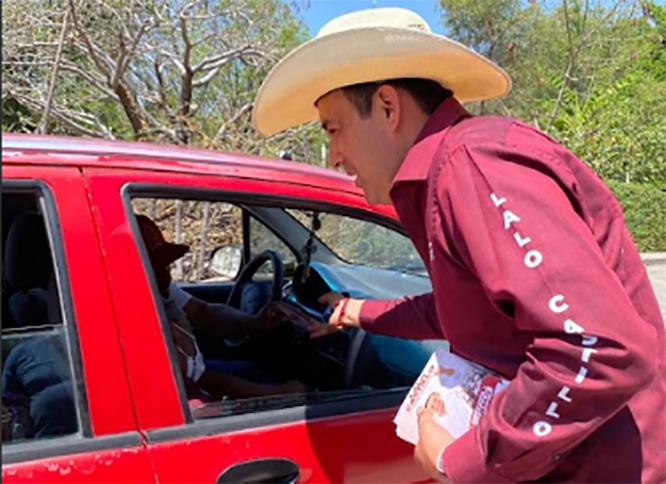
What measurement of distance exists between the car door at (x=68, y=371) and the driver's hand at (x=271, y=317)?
100cm

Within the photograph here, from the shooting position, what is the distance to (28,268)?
1812mm

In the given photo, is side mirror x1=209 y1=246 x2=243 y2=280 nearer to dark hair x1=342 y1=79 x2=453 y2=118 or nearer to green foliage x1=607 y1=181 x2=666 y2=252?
dark hair x1=342 y1=79 x2=453 y2=118

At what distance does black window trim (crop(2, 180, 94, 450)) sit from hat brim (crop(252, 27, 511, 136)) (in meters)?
0.57

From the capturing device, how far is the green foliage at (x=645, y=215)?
38.5 ft

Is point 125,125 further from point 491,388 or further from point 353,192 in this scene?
point 491,388

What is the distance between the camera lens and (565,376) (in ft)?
3.17

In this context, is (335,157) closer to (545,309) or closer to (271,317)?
(545,309)

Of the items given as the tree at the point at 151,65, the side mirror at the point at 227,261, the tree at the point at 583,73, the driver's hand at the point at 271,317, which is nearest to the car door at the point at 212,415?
the driver's hand at the point at 271,317

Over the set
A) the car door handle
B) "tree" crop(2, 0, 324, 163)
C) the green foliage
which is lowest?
the car door handle

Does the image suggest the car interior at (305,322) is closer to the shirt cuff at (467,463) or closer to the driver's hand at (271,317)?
the driver's hand at (271,317)

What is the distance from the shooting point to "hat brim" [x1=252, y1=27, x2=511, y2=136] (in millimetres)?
1305

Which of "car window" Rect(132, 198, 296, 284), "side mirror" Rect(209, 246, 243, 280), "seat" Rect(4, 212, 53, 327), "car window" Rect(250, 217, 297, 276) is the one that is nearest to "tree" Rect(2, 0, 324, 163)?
"car window" Rect(132, 198, 296, 284)

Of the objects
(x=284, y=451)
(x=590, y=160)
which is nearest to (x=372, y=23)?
(x=284, y=451)

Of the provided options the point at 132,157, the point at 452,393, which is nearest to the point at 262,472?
the point at 452,393
